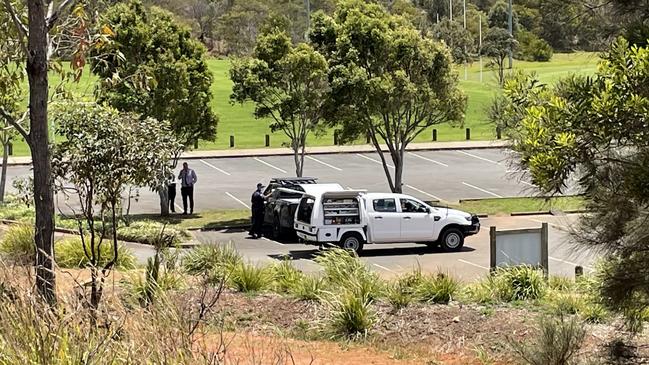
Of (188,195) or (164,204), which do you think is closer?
(164,204)

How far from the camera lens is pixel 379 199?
25.6m

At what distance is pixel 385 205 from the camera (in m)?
25.6

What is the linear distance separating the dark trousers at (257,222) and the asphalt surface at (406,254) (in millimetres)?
309

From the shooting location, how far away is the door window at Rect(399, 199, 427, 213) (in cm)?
2564

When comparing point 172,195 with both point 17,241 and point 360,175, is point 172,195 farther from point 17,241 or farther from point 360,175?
point 17,241

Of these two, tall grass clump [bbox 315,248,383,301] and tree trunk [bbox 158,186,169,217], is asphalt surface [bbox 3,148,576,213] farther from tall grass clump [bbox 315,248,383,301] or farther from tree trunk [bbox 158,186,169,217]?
tall grass clump [bbox 315,248,383,301]

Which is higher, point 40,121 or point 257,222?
point 40,121

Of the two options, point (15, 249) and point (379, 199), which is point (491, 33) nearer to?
point (379, 199)

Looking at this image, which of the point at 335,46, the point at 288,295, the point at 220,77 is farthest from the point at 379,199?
the point at 220,77

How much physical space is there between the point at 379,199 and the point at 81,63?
53.2 ft

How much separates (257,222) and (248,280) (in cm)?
1254

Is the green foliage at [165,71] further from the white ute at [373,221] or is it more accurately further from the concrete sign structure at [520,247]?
the concrete sign structure at [520,247]

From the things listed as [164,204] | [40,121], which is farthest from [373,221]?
[40,121]

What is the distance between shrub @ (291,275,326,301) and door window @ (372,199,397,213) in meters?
10.5
